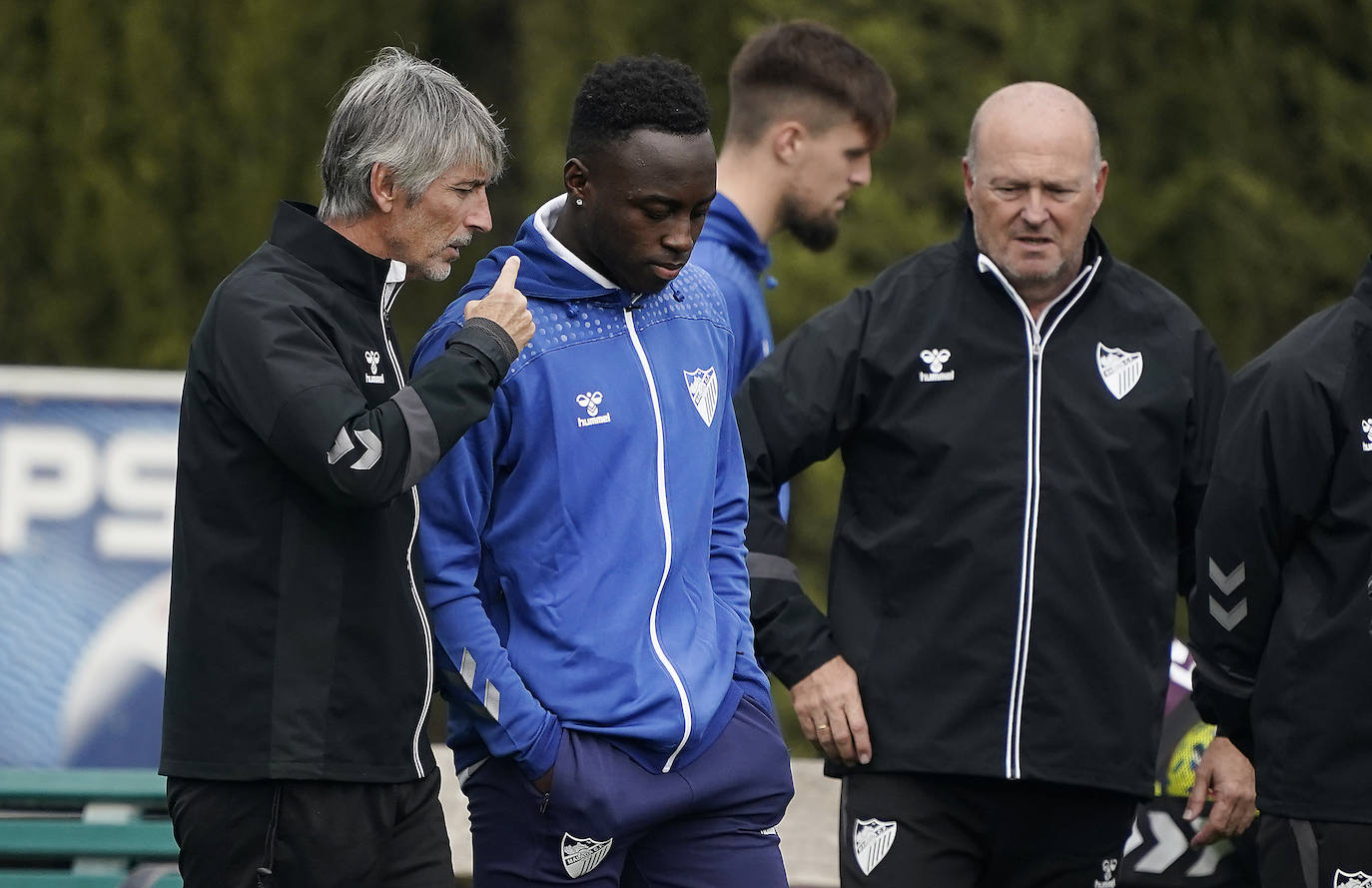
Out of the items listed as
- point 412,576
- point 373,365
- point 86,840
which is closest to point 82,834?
point 86,840

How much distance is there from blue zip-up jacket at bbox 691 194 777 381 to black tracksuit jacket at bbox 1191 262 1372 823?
4.37 feet

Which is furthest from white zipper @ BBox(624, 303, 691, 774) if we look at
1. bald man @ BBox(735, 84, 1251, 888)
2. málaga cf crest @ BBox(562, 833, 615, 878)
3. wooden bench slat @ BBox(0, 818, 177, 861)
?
wooden bench slat @ BBox(0, 818, 177, 861)

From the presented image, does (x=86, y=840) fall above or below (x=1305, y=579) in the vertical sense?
below

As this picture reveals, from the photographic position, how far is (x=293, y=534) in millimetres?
2918

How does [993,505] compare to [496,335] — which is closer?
[496,335]

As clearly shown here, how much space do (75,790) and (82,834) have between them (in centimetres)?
13

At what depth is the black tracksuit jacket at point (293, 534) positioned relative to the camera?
9.34 feet

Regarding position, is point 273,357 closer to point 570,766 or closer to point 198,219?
point 570,766

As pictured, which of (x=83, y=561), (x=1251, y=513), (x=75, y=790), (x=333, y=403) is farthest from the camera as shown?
(x=83, y=561)

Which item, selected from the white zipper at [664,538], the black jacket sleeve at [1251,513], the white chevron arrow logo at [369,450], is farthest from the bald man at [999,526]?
the white chevron arrow logo at [369,450]

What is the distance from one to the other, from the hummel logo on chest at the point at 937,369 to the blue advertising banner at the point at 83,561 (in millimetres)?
2362

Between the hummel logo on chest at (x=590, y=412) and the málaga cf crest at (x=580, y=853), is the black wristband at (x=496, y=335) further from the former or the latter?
the málaga cf crest at (x=580, y=853)

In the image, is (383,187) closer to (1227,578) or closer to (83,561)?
(1227,578)

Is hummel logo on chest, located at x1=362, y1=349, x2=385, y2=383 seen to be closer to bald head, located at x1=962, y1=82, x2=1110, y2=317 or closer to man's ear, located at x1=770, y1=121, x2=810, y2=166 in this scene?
bald head, located at x1=962, y1=82, x2=1110, y2=317
